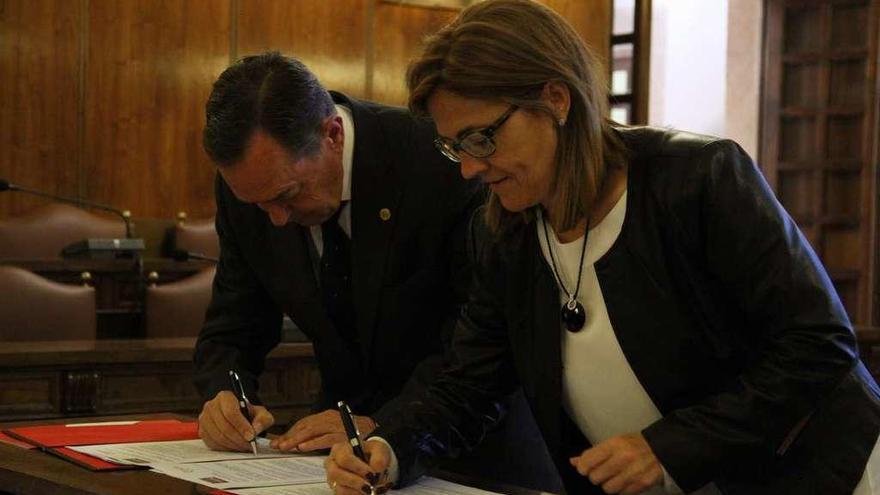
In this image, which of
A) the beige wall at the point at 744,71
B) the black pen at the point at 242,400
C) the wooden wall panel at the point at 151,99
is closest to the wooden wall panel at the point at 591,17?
the beige wall at the point at 744,71

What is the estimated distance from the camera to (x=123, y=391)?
384 cm

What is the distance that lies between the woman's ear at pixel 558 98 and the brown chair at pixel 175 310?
3.46 m

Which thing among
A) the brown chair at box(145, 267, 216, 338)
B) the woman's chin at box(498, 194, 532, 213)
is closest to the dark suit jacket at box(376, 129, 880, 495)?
the woman's chin at box(498, 194, 532, 213)

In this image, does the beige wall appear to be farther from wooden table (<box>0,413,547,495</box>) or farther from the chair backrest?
wooden table (<box>0,413,547,495</box>)

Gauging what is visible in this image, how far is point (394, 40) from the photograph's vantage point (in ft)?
32.0

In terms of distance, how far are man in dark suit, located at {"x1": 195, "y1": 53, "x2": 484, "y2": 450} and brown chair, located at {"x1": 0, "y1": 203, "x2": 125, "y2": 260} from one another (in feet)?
18.0

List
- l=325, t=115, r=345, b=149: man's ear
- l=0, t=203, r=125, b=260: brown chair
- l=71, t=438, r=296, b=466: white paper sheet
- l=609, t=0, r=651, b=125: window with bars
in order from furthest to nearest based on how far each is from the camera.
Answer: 1. l=609, t=0, r=651, b=125: window with bars
2. l=0, t=203, r=125, b=260: brown chair
3. l=325, t=115, r=345, b=149: man's ear
4. l=71, t=438, r=296, b=466: white paper sheet

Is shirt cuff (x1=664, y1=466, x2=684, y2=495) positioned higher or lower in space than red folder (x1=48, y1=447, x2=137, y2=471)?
higher

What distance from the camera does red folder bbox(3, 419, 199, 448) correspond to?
2246mm

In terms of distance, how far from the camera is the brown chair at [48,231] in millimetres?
7680

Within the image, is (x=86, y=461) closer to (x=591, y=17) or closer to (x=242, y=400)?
(x=242, y=400)

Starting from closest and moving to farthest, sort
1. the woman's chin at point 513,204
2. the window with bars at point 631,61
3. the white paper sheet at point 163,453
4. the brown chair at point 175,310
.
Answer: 1. the woman's chin at point 513,204
2. the white paper sheet at point 163,453
3. the brown chair at point 175,310
4. the window with bars at point 631,61

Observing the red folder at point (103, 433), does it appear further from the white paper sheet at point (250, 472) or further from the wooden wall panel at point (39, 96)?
the wooden wall panel at point (39, 96)

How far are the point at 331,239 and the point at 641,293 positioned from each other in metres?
0.80
